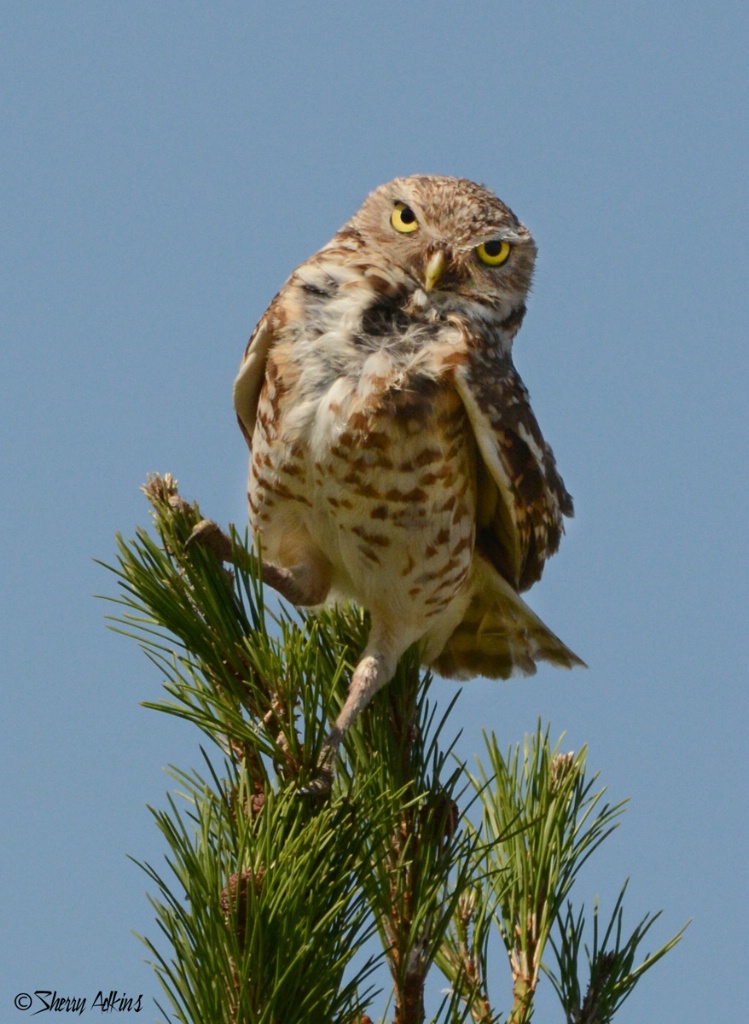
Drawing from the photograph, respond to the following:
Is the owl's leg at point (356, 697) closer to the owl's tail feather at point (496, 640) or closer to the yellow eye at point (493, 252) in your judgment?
the owl's tail feather at point (496, 640)

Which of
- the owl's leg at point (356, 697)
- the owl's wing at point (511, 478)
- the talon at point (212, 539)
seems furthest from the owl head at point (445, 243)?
the talon at point (212, 539)

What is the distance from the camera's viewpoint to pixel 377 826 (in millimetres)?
2613

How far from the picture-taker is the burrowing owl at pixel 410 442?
3.79m

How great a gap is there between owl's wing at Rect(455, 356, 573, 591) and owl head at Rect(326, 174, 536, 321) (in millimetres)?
288

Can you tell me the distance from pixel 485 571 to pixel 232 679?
1.87 metres

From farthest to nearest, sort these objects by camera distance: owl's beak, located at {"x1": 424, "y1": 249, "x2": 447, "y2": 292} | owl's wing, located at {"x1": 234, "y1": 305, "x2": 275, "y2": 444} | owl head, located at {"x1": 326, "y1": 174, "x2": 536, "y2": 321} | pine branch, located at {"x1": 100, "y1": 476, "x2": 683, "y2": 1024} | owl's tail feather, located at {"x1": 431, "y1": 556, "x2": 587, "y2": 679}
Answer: owl's tail feather, located at {"x1": 431, "y1": 556, "x2": 587, "y2": 679}
owl head, located at {"x1": 326, "y1": 174, "x2": 536, "y2": 321}
owl's beak, located at {"x1": 424, "y1": 249, "x2": 447, "y2": 292}
owl's wing, located at {"x1": 234, "y1": 305, "x2": 275, "y2": 444}
pine branch, located at {"x1": 100, "y1": 476, "x2": 683, "y2": 1024}

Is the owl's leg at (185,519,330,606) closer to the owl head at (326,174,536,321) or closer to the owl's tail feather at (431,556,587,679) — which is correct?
the owl's tail feather at (431,556,587,679)

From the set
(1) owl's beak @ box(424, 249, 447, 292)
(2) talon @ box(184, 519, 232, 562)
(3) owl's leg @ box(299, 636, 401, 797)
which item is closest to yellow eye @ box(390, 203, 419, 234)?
(1) owl's beak @ box(424, 249, 447, 292)

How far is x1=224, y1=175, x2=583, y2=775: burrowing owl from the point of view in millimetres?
3793

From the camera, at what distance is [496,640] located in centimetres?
458

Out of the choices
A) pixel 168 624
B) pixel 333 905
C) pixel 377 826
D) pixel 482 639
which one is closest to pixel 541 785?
pixel 377 826

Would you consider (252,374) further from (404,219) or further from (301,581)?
(404,219)

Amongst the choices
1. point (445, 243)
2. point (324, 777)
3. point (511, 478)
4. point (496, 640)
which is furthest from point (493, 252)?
point (324, 777)

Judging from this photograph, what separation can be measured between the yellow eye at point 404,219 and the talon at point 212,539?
197 cm
